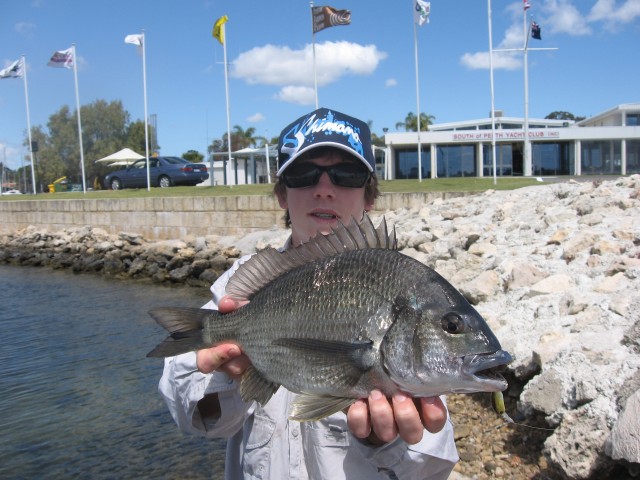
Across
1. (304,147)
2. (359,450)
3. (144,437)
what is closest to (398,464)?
(359,450)

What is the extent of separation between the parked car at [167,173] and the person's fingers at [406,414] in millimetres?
28343

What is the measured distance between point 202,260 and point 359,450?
1599cm

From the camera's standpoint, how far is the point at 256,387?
6.50 feet

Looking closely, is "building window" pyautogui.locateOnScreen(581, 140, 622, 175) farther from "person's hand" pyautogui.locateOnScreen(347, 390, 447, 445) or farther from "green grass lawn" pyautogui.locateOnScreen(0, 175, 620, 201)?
"person's hand" pyautogui.locateOnScreen(347, 390, 447, 445)

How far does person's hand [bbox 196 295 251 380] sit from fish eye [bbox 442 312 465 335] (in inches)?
31.4

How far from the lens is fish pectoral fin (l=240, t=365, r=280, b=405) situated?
76.4 inches

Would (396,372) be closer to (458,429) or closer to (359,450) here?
(359,450)

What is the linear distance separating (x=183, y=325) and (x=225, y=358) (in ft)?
0.75

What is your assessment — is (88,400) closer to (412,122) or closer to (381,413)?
(381,413)

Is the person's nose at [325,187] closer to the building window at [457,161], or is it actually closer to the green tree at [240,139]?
the building window at [457,161]

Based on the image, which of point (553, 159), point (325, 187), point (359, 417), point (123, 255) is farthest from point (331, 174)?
point (553, 159)

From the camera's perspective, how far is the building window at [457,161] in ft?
134

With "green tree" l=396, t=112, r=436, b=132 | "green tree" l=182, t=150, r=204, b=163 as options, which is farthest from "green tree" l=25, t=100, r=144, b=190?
"green tree" l=396, t=112, r=436, b=132

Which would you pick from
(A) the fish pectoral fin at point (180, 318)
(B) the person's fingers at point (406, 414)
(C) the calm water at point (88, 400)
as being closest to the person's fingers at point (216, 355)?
(A) the fish pectoral fin at point (180, 318)
